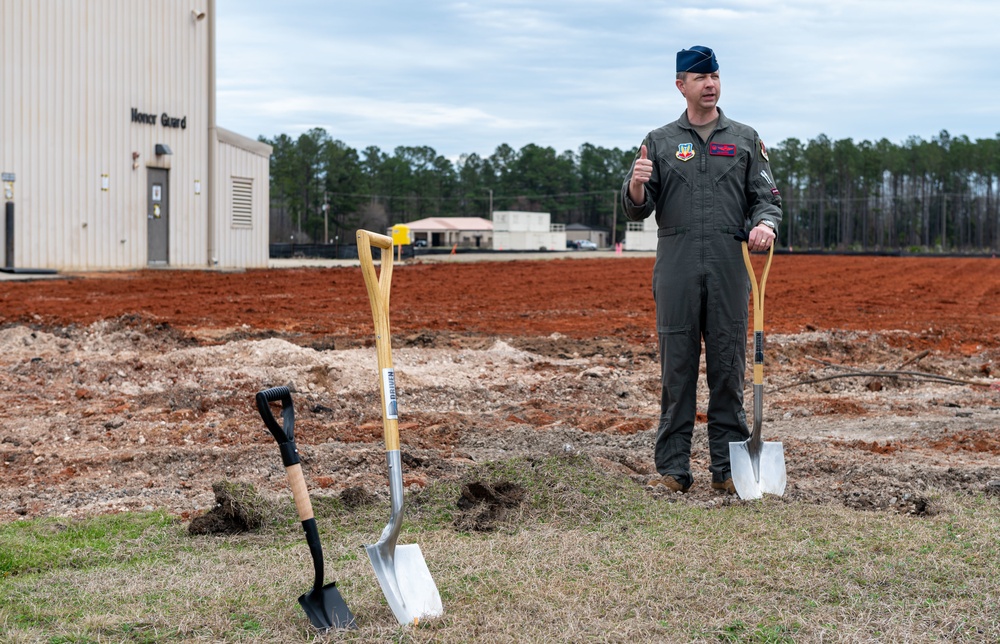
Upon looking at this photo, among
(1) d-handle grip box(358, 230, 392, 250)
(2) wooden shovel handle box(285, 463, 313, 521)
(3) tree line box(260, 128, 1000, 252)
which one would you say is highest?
(3) tree line box(260, 128, 1000, 252)

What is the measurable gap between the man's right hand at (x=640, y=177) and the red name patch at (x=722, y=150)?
36 centimetres

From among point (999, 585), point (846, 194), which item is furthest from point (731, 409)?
point (846, 194)

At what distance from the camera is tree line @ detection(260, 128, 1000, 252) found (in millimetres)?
98688

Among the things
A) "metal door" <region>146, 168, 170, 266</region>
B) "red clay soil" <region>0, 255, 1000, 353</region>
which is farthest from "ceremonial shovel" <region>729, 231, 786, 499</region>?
"metal door" <region>146, 168, 170, 266</region>

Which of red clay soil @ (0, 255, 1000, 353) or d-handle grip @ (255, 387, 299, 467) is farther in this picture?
red clay soil @ (0, 255, 1000, 353)

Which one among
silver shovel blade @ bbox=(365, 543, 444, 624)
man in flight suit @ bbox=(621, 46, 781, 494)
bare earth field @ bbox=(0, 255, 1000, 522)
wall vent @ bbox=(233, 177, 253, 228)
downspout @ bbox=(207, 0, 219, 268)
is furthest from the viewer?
wall vent @ bbox=(233, 177, 253, 228)

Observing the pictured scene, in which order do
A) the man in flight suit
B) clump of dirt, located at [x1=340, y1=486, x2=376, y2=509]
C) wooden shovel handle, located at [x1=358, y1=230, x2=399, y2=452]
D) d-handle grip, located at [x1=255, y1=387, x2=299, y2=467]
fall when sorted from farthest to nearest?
1. the man in flight suit
2. clump of dirt, located at [x1=340, y1=486, x2=376, y2=509]
3. wooden shovel handle, located at [x1=358, y1=230, x2=399, y2=452]
4. d-handle grip, located at [x1=255, y1=387, x2=299, y2=467]

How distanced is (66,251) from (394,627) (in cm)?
2412

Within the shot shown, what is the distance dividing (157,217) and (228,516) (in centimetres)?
2381

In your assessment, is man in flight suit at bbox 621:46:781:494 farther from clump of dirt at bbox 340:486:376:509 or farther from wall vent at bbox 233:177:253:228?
wall vent at bbox 233:177:253:228

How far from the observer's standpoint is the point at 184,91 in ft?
89.9

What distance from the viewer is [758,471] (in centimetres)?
524

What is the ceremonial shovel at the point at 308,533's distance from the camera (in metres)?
3.17

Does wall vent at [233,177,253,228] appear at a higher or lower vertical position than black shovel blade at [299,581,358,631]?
higher
